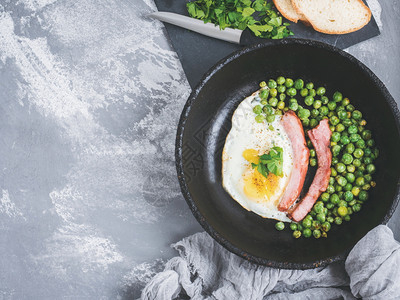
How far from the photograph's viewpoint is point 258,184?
2699 millimetres

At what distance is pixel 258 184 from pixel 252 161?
15 centimetres

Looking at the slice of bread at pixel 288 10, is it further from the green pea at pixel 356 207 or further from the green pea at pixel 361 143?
the green pea at pixel 356 207

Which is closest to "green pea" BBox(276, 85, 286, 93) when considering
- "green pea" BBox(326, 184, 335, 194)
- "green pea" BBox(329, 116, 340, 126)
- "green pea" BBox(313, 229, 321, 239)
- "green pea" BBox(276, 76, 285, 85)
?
"green pea" BBox(276, 76, 285, 85)

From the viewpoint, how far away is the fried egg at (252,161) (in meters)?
2.71

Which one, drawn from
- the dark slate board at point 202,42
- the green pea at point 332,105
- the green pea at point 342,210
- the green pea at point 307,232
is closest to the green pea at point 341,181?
the green pea at point 342,210

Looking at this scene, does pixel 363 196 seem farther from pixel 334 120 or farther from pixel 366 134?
pixel 334 120

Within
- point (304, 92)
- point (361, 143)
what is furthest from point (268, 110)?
point (361, 143)

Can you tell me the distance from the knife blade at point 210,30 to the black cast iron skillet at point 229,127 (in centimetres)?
16

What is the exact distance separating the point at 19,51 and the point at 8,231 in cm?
119

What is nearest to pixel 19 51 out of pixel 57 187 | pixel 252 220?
pixel 57 187

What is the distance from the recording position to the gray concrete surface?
2943 mm

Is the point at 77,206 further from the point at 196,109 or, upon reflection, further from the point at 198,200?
the point at 196,109

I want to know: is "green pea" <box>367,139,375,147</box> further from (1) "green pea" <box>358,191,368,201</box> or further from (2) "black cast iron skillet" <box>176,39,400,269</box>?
(1) "green pea" <box>358,191,368,201</box>

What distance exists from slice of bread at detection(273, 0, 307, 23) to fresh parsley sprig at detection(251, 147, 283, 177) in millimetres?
886
